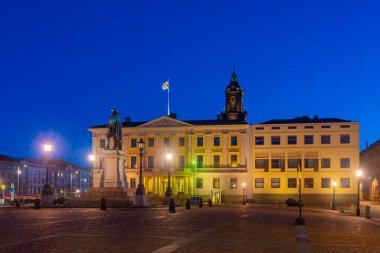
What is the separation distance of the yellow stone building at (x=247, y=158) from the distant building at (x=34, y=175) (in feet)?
110

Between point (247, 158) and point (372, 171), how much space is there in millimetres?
28583

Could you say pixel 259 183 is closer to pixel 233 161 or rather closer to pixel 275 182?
pixel 275 182

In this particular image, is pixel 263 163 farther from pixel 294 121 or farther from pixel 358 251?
pixel 358 251

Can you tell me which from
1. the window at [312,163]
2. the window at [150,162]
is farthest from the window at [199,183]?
the window at [312,163]

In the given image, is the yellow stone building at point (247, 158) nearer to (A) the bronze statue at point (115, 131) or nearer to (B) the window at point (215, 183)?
(B) the window at point (215, 183)

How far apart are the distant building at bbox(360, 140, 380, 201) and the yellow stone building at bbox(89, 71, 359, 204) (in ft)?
31.1

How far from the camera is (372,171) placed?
104 metres

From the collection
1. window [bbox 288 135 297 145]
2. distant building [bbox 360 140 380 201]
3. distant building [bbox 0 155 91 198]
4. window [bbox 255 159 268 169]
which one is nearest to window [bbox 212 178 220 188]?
window [bbox 255 159 268 169]

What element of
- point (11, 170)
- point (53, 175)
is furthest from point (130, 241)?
point (53, 175)

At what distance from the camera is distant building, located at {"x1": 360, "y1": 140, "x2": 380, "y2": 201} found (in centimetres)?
9606

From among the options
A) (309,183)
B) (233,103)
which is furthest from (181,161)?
(309,183)

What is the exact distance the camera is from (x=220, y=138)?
92812 millimetres

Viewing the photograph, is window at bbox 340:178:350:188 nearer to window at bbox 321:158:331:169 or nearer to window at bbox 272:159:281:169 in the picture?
window at bbox 321:158:331:169

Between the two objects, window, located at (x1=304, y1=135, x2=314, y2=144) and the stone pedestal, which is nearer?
the stone pedestal
